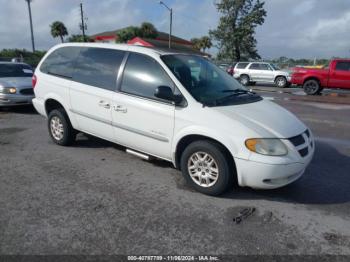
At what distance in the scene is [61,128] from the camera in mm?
5602

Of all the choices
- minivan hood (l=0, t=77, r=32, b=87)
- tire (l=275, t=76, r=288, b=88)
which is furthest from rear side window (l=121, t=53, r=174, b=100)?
tire (l=275, t=76, r=288, b=88)

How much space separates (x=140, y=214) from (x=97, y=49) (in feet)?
9.41

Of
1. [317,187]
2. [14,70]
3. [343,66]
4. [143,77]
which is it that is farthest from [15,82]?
[343,66]

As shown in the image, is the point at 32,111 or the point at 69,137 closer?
the point at 69,137

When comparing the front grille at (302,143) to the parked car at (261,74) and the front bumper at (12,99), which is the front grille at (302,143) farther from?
the parked car at (261,74)

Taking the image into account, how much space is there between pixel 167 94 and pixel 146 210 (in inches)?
55.2

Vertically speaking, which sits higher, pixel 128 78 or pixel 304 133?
pixel 128 78

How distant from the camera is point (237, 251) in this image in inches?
112

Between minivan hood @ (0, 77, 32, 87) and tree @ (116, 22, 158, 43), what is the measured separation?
145 feet

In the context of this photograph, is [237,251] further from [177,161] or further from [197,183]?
[177,161]

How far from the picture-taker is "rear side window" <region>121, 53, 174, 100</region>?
4.20 m

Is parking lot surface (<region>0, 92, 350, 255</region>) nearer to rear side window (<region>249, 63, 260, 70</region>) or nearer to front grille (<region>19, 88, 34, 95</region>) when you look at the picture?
front grille (<region>19, 88, 34, 95</region>)

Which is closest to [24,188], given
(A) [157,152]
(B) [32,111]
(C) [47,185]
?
(C) [47,185]

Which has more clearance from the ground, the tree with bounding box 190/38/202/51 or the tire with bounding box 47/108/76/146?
the tree with bounding box 190/38/202/51
